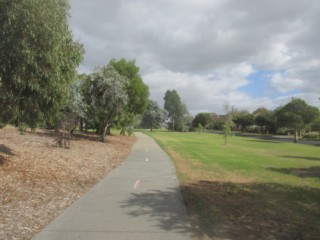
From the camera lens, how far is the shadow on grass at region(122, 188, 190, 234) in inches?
256

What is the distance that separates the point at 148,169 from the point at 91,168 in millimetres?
2280

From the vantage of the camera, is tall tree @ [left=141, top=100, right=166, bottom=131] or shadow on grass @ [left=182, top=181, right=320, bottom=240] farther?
tall tree @ [left=141, top=100, right=166, bottom=131]

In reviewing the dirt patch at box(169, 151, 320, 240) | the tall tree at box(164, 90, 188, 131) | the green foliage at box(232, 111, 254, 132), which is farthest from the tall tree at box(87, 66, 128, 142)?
the tall tree at box(164, 90, 188, 131)

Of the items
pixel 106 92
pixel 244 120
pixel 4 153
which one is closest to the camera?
pixel 4 153

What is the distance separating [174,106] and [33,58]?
105m

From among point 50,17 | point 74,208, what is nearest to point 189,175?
point 74,208

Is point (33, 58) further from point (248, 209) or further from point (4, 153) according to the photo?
point (248, 209)

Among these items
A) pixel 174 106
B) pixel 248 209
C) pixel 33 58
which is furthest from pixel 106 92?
pixel 174 106

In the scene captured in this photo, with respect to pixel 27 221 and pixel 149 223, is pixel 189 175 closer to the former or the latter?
pixel 149 223

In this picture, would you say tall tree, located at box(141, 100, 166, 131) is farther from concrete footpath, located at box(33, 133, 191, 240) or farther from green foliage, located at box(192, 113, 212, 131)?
concrete footpath, located at box(33, 133, 191, 240)

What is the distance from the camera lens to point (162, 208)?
778 centimetres

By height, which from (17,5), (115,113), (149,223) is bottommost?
(149,223)

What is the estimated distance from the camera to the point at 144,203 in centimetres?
825

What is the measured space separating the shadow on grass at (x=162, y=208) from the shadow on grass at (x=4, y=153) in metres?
5.36
